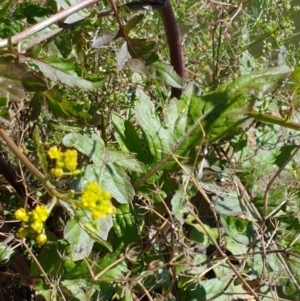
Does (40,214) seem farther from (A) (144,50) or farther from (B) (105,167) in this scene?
(A) (144,50)

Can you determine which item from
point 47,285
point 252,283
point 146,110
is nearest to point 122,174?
point 146,110

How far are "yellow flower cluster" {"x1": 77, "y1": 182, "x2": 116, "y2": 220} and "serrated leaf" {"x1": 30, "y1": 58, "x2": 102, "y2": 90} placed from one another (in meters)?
0.35

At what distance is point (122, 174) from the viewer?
4.70ft

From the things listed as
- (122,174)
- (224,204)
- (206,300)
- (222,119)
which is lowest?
(206,300)

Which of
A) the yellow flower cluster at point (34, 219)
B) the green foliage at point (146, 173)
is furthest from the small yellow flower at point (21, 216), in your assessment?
the green foliage at point (146, 173)

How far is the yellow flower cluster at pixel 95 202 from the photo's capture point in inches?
41.4

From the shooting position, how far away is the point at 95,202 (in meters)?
1.06

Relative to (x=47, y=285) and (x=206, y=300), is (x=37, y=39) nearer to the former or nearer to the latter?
(x=47, y=285)

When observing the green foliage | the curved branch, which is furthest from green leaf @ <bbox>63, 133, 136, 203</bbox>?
the curved branch

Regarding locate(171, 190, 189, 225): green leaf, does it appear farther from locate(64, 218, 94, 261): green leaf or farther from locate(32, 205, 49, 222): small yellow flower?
locate(32, 205, 49, 222): small yellow flower

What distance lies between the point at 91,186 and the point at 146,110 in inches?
19.2

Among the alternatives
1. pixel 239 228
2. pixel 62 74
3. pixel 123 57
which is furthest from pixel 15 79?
pixel 239 228

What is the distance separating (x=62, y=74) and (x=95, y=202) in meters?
0.39

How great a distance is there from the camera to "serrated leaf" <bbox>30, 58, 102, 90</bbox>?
136 centimetres
